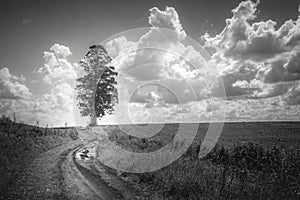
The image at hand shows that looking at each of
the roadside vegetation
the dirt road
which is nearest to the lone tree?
the roadside vegetation

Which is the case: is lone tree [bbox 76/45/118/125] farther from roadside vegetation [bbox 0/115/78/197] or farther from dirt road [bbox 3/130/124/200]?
dirt road [bbox 3/130/124/200]

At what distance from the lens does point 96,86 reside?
38.5m

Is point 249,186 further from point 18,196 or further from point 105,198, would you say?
point 18,196

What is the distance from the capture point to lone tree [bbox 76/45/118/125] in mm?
38500

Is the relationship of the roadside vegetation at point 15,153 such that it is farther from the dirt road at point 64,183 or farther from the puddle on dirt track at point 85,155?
the puddle on dirt track at point 85,155

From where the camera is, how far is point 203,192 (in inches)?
298

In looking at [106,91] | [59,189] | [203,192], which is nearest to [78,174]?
[59,189]

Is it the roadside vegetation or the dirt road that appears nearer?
the dirt road

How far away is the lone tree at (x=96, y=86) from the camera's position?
1516 inches

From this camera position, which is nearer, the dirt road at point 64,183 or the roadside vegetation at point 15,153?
the dirt road at point 64,183

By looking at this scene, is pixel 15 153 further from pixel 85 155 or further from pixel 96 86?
pixel 96 86

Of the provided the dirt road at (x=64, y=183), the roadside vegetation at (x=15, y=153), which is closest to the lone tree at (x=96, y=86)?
the roadside vegetation at (x=15, y=153)

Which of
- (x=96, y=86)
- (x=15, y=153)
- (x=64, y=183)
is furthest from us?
(x=96, y=86)

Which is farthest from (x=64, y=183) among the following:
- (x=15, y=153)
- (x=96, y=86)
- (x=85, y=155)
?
(x=96, y=86)
